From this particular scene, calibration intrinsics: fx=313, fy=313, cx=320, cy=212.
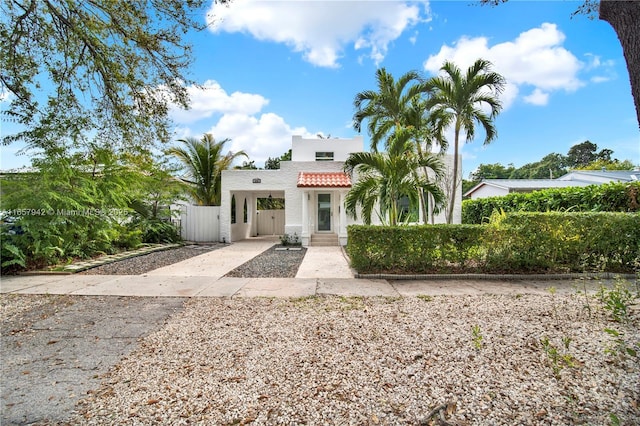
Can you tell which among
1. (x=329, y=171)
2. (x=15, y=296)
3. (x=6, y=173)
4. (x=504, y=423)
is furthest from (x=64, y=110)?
(x=329, y=171)

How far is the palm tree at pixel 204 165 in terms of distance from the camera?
16969 mm

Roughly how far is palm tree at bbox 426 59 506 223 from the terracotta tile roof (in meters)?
5.11

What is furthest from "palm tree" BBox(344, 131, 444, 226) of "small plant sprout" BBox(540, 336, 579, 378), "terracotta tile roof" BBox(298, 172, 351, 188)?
"small plant sprout" BBox(540, 336, 579, 378)

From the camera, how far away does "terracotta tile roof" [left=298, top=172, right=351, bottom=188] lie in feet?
46.9

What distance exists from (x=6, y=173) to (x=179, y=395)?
1007 cm

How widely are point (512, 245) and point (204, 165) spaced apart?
49.1 ft

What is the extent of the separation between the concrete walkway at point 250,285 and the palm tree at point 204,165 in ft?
31.1

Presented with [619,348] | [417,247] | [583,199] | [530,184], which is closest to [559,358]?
[619,348]

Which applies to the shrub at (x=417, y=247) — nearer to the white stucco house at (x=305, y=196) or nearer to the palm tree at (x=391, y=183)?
the palm tree at (x=391, y=183)

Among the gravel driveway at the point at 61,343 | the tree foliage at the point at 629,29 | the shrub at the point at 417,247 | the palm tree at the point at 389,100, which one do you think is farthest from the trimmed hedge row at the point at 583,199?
the gravel driveway at the point at 61,343

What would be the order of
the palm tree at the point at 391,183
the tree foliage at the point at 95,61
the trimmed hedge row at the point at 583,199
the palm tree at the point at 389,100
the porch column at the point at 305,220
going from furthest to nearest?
the porch column at the point at 305,220 < the palm tree at the point at 389,100 < the palm tree at the point at 391,183 < the trimmed hedge row at the point at 583,199 < the tree foliage at the point at 95,61

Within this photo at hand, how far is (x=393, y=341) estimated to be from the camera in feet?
12.1

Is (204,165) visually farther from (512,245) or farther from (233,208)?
(512,245)

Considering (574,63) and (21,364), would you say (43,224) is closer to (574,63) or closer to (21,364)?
(21,364)
